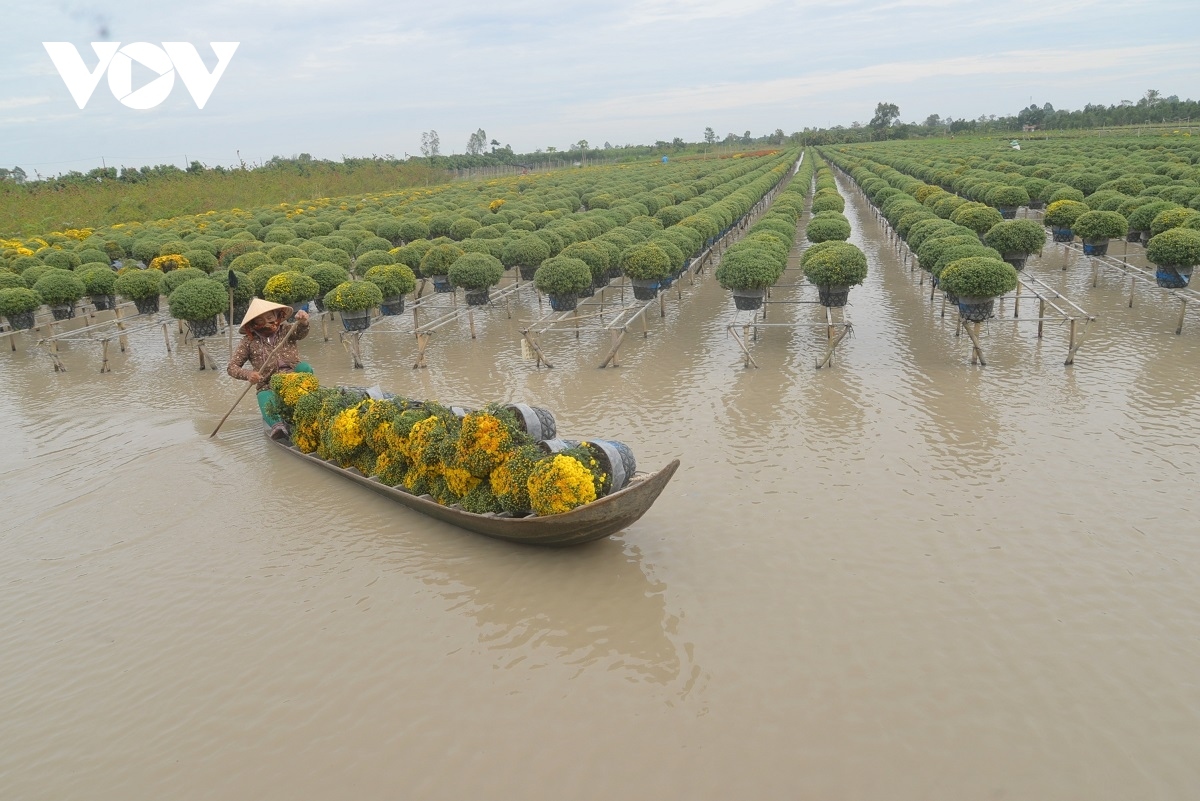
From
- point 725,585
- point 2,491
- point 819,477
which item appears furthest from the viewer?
point 2,491

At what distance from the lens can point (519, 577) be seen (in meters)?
8.62

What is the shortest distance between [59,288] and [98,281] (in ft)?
3.88

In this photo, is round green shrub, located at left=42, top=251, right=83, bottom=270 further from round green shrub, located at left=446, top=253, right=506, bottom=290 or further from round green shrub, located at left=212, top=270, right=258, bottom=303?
round green shrub, located at left=446, top=253, right=506, bottom=290

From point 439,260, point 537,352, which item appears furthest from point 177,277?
point 537,352

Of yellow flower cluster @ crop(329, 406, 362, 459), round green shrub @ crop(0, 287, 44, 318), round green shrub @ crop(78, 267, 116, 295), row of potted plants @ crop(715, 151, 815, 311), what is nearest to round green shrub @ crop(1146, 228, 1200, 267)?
row of potted plants @ crop(715, 151, 815, 311)

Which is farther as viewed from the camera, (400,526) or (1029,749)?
(400,526)

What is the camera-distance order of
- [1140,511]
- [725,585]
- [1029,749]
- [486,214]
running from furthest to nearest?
1. [486,214]
2. [1140,511]
3. [725,585]
4. [1029,749]

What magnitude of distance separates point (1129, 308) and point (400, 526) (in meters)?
19.3

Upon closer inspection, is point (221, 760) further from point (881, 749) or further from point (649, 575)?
point (881, 749)

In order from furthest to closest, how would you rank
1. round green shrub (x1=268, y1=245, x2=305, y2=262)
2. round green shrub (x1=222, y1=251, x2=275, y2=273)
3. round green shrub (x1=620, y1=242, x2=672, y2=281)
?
round green shrub (x1=268, y1=245, x2=305, y2=262)
round green shrub (x1=222, y1=251, x2=275, y2=273)
round green shrub (x1=620, y1=242, x2=672, y2=281)

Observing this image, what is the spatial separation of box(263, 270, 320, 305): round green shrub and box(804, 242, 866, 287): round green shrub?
40.9 feet

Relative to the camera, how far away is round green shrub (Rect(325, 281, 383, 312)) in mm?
17891

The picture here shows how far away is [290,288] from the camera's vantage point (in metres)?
19.3

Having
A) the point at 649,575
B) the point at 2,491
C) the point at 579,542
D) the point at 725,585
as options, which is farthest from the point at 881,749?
the point at 2,491
